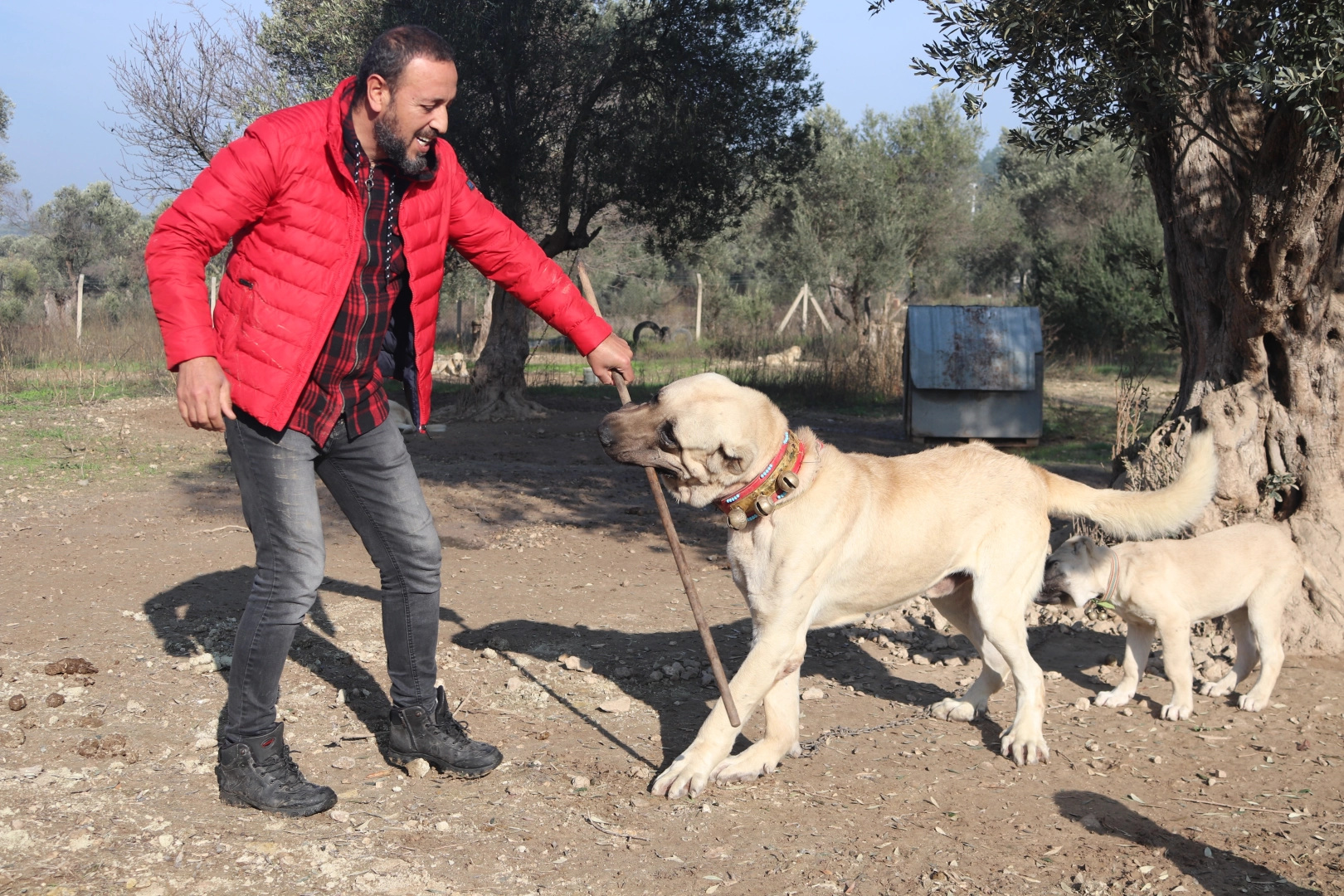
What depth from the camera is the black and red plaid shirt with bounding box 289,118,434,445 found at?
327cm

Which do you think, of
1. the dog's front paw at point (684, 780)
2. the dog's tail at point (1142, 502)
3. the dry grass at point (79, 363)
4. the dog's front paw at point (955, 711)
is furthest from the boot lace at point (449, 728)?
the dry grass at point (79, 363)

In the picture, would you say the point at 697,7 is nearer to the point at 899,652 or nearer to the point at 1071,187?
the point at 899,652

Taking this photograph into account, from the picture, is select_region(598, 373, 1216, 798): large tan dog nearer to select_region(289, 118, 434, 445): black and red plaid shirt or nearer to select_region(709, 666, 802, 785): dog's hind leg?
select_region(709, 666, 802, 785): dog's hind leg

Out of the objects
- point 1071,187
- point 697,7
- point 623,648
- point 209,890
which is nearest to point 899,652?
point 623,648

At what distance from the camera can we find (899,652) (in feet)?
18.5

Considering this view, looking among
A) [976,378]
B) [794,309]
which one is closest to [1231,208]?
[976,378]

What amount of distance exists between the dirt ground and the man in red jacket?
42 centimetres

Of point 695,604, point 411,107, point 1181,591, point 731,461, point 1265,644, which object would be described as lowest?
point 1265,644

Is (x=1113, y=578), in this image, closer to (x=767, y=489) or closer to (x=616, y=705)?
(x=767, y=489)

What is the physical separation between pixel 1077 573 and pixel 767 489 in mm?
1999

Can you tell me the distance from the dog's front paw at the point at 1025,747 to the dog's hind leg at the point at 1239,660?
133cm

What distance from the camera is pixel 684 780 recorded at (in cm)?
371

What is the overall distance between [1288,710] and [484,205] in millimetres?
4205

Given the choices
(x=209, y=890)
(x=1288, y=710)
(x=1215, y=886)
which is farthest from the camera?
(x=1288, y=710)
